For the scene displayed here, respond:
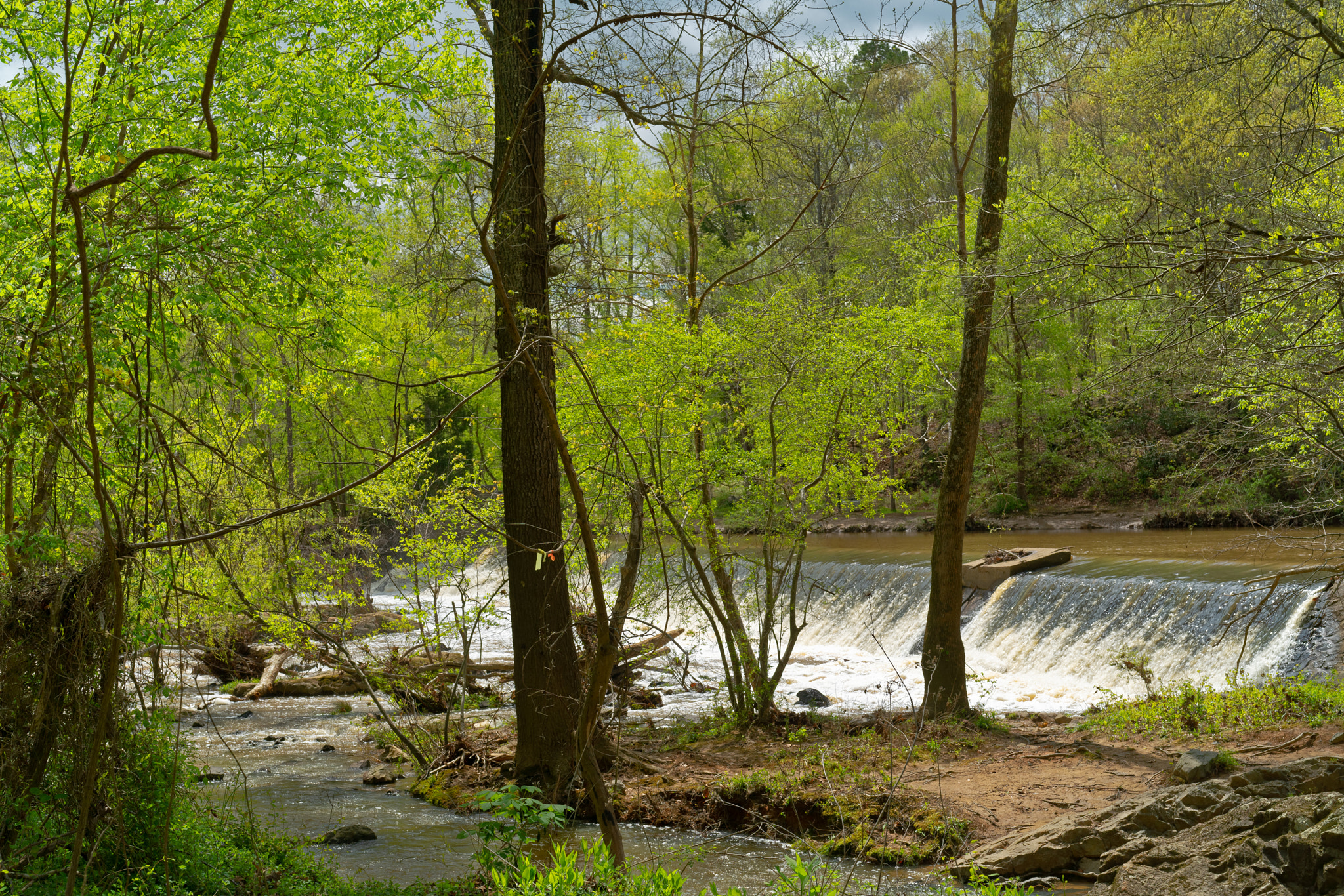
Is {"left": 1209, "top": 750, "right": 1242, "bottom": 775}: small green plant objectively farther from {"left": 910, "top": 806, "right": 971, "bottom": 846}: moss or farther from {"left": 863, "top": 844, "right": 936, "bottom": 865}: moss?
{"left": 863, "top": 844, "right": 936, "bottom": 865}: moss

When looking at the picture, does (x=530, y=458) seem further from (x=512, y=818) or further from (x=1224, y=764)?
(x=1224, y=764)

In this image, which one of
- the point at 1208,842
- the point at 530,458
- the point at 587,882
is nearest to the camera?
the point at 587,882

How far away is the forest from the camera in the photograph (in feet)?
12.9

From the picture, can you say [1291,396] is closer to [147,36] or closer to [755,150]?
[755,150]

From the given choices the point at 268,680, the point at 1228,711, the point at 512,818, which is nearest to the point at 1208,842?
the point at 512,818

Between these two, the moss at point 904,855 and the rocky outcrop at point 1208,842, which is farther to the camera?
the moss at point 904,855

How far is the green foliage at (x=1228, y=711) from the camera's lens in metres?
7.72

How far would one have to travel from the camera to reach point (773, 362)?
31.8 ft

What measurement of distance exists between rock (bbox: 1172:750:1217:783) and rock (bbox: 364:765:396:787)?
21.3 ft

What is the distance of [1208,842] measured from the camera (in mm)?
4836

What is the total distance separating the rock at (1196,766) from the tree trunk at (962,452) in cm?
248

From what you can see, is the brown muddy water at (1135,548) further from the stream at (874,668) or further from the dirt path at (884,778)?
the dirt path at (884,778)

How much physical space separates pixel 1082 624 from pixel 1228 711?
3.98 meters

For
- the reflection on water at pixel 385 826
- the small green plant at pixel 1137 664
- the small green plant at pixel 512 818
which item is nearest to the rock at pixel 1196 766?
the reflection on water at pixel 385 826
